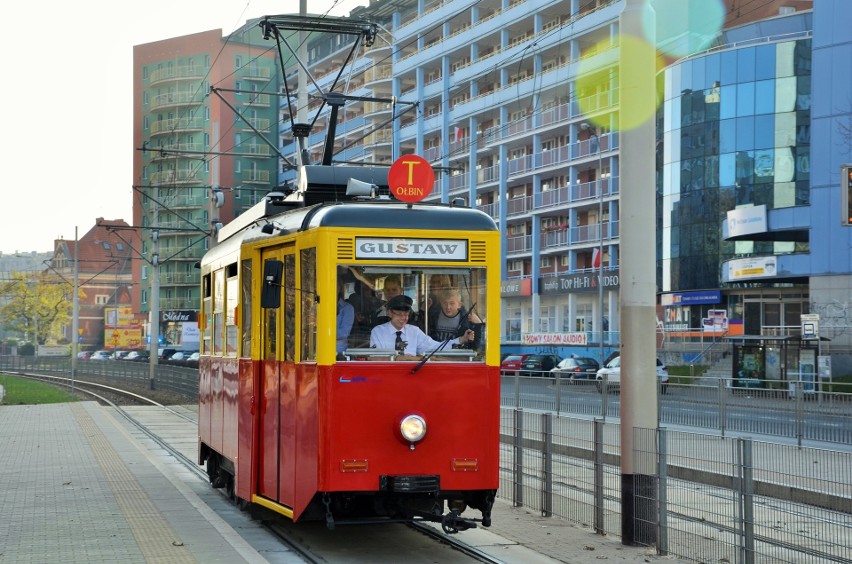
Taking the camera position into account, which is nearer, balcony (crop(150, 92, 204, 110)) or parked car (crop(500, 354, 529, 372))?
parked car (crop(500, 354, 529, 372))

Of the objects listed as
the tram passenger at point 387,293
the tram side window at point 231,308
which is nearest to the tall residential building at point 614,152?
the tram side window at point 231,308

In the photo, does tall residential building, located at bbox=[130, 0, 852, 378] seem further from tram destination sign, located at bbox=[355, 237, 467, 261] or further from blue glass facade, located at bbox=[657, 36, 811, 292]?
tram destination sign, located at bbox=[355, 237, 467, 261]

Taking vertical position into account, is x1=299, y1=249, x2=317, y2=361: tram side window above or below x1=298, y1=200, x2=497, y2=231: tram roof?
below

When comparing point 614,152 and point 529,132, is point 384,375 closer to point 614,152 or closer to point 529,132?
point 614,152

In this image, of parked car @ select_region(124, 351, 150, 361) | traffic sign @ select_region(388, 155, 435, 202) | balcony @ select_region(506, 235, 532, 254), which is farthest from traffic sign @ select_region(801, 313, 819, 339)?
parked car @ select_region(124, 351, 150, 361)

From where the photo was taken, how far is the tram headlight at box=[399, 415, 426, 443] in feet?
30.8

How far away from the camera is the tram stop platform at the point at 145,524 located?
990cm

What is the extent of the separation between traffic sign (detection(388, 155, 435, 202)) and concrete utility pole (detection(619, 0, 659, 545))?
1.75m

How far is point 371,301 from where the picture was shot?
31.1ft

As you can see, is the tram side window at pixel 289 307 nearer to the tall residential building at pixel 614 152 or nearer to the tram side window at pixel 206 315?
the tram side window at pixel 206 315

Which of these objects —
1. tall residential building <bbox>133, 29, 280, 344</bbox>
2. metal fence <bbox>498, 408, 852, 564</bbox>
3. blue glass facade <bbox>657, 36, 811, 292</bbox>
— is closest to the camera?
metal fence <bbox>498, 408, 852, 564</bbox>

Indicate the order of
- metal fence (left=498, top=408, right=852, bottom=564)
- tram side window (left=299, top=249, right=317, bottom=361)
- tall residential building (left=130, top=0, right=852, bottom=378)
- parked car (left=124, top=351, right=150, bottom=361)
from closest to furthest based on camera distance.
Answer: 1. metal fence (left=498, top=408, right=852, bottom=564)
2. tram side window (left=299, top=249, right=317, bottom=361)
3. tall residential building (left=130, top=0, right=852, bottom=378)
4. parked car (left=124, top=351, right=150, bottom=361)

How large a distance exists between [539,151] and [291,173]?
89.0 ft

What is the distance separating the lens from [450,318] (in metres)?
9.64
